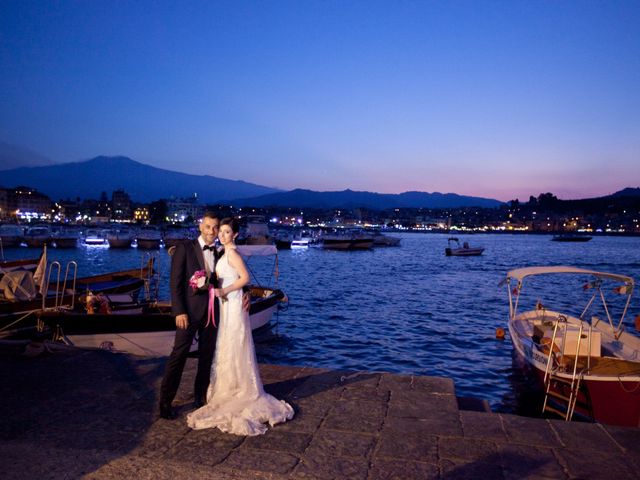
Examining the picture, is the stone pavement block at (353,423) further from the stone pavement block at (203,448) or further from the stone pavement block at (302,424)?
the stone pavement block at (203,448)

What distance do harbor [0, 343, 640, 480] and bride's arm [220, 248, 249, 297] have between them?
1.42m

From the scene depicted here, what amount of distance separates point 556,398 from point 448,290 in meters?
26.1

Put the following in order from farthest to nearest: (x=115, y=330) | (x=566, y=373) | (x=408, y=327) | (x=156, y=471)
Answer: (x=408, y=327)
(x=115, y=330)
(x=566, y=373)
(x=156, y=471)

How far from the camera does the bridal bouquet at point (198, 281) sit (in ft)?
16.2

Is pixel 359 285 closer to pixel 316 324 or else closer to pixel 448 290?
pixel 448 290

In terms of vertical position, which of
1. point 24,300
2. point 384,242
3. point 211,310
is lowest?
point 384,242

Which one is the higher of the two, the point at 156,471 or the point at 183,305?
the point at 183,305

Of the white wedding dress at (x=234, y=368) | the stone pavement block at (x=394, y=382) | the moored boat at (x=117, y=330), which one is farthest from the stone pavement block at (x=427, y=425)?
the moored boat at (x=117, y=330)

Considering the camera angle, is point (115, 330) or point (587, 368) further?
point (115, 330)

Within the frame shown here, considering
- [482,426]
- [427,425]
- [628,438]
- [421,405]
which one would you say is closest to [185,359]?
[427,425]

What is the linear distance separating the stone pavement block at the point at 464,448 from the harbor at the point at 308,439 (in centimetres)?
1

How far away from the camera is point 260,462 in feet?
13.4

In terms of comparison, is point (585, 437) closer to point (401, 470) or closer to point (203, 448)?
point (401, 470)

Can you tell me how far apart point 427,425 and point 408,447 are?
1.95 feet
